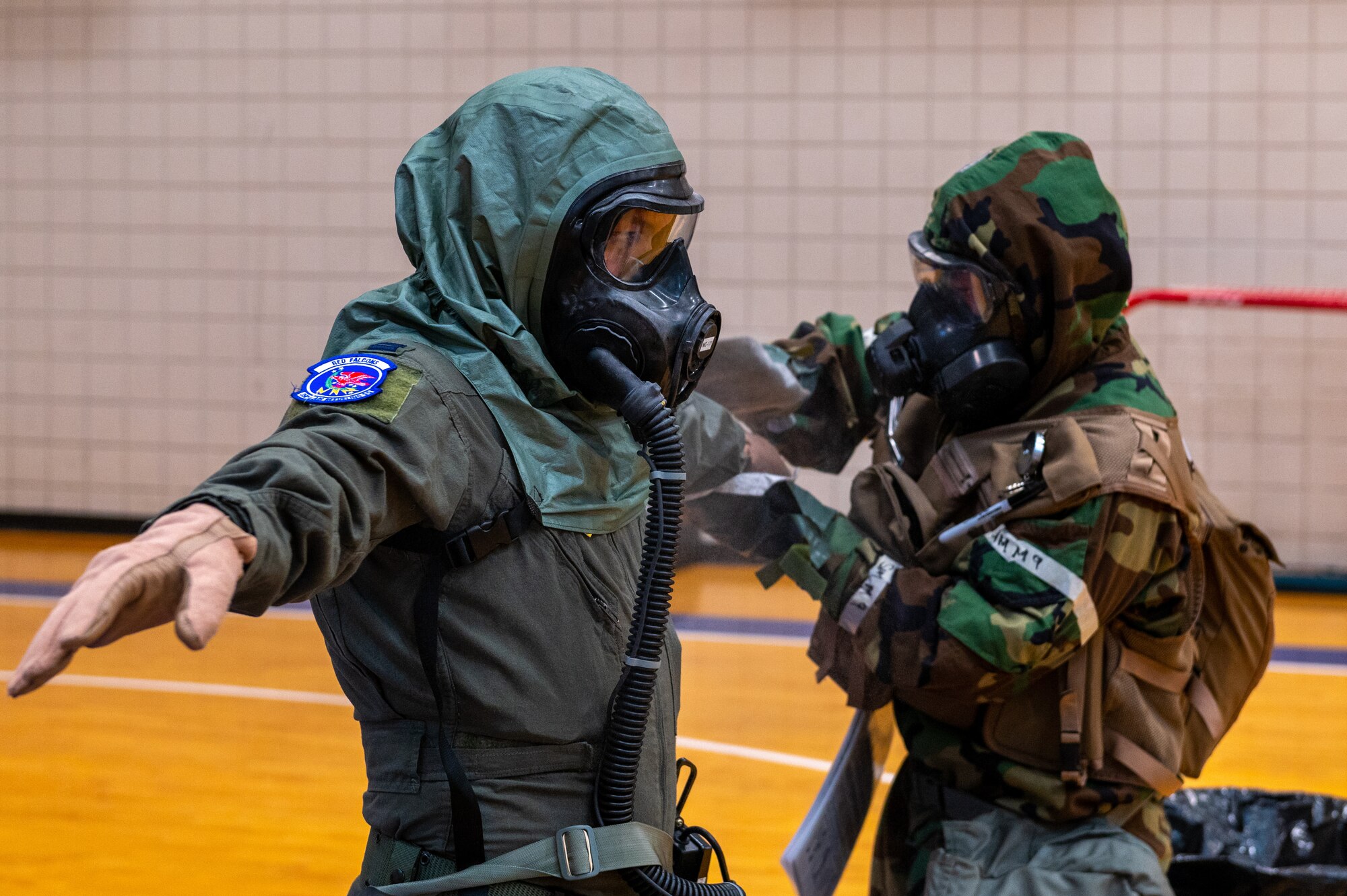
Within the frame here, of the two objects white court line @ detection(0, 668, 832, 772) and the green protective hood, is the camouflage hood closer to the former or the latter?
the green protective hood

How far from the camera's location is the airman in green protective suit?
1275 millimetres

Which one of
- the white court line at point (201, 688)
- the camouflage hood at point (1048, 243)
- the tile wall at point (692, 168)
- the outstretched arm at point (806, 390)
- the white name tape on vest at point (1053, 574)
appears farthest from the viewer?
the tile wall at point (692, 168)

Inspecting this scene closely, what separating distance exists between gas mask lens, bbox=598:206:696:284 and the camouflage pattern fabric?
74cm

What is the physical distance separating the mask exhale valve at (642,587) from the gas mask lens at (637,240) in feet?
0.34

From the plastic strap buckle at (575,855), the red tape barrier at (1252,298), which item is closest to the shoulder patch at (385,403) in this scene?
the plastic strap buckle at (575,855)

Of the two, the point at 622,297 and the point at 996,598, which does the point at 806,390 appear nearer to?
the point at 996,598

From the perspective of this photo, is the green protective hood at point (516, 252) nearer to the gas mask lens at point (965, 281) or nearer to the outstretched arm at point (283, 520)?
the outstretched arm at point (283, 520)

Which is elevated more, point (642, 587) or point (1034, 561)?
point (642, 587)

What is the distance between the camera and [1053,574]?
191cm

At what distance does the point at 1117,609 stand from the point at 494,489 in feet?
3.65

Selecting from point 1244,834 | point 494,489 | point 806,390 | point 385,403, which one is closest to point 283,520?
point 385,403

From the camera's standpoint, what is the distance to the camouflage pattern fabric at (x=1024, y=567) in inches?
75.8

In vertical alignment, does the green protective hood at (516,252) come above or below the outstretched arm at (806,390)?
above

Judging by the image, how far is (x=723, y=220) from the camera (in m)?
5.66
